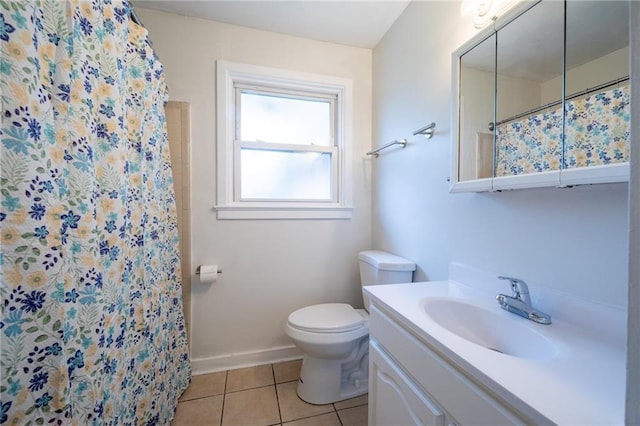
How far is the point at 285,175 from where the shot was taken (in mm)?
1859

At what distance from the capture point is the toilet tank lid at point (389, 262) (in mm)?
1396

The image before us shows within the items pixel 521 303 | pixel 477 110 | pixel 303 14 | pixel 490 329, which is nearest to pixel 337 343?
pixel 490 329

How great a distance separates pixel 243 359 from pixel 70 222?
144 cm

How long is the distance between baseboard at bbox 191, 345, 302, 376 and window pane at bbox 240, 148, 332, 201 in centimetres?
111

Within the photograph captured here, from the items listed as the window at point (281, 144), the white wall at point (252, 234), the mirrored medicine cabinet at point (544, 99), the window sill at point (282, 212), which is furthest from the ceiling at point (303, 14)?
the window sill at point (282, 212)

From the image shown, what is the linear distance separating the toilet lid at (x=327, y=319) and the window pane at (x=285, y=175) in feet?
2.63

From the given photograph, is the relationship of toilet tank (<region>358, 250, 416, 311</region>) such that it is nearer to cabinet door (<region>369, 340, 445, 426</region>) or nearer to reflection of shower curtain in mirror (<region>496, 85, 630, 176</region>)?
cabinet door (<region>369, 340, 445, 426</region>)

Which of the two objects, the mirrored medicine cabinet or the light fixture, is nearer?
the mirrored medicine cabinet

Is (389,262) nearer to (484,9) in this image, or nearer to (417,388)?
(417,388)

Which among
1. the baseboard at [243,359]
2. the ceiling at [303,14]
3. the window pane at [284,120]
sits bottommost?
the baseboard at [243,359]

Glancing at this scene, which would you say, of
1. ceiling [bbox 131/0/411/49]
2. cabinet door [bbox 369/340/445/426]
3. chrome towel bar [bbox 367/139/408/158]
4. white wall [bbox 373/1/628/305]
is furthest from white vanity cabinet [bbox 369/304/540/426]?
ceiling [bbox 131/0/411/49]

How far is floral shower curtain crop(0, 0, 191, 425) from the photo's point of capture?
1.88 feet

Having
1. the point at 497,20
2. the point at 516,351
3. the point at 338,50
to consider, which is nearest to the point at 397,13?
the point at 338,50

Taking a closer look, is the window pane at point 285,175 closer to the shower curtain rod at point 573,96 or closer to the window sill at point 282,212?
the window sill at point 282,212
